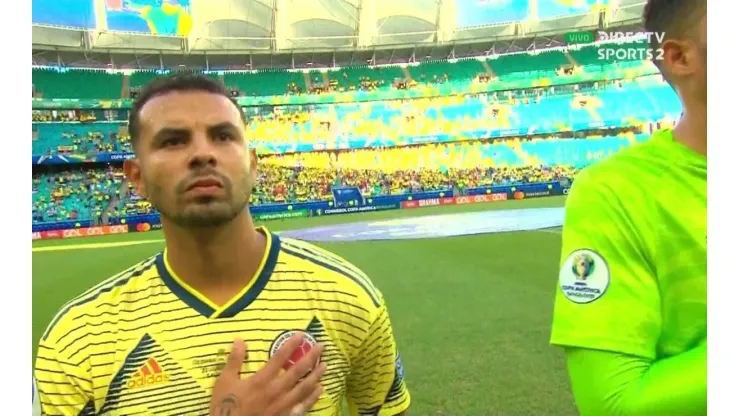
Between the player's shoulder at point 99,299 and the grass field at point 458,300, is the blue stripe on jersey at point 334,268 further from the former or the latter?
the grass field at point 458,300

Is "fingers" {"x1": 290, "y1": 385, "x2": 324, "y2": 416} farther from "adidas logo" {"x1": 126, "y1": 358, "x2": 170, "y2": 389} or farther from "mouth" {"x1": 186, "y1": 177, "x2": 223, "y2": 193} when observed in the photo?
"mouth" {"x1": 186, "y1": 177, "x2": 223, "y2": 193}

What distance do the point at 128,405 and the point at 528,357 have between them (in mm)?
1649

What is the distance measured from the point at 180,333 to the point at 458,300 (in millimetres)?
1973

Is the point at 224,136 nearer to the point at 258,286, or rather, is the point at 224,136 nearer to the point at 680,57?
the point at 258,286

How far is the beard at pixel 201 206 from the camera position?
833mm

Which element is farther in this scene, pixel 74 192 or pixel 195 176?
pixel 74 192

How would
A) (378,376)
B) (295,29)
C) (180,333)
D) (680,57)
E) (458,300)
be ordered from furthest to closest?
(458,300), (295,29), (378,376), (180,333), (680,57)

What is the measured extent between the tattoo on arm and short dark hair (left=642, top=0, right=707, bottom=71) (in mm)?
882

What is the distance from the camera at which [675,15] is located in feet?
2.45

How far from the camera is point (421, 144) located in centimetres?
223

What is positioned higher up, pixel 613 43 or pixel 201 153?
pixel 613 43

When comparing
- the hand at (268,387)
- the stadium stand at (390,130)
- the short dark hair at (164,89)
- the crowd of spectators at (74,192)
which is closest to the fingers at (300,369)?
the hand at (268,387)

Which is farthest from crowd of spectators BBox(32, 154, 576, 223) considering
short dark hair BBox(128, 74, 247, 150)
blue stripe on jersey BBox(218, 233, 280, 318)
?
blue stripe on jersey BBox(218, 233, 280, 318)

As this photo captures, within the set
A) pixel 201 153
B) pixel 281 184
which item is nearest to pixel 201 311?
pixel 201 153
